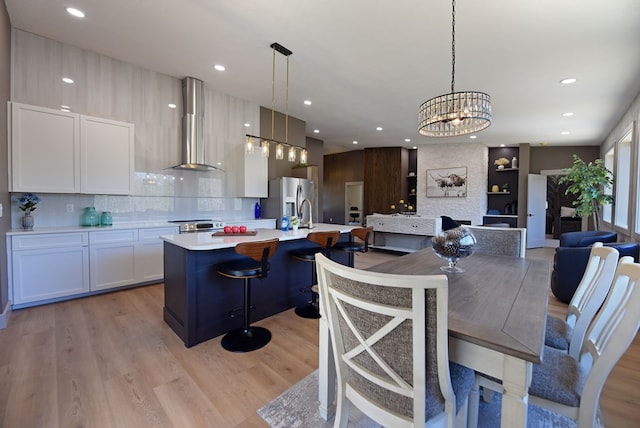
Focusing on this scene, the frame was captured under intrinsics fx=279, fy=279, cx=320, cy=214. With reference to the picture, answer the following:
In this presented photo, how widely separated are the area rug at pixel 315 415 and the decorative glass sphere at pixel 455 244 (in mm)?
816

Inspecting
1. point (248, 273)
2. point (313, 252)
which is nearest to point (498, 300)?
point (248, 273)

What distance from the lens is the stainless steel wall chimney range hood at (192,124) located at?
4316mm

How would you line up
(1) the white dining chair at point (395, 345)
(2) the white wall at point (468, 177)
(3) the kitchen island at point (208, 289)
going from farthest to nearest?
1. (2) the white wall at point (468, 177)
2. (3) the kitchen island at point (208, 289)
3. (1) the white dining chair at point (395, 345)

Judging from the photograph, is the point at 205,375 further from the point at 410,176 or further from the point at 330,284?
the point at 410,176

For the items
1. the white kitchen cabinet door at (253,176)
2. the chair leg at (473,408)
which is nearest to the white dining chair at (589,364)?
the chair leg at (473,408)

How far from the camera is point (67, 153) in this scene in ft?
10.9

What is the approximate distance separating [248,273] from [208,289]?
50 centimetres

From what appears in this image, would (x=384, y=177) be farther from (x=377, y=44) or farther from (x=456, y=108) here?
(x=456, y=108)

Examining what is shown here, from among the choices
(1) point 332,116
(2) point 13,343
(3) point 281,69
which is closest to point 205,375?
(2) point 13,343

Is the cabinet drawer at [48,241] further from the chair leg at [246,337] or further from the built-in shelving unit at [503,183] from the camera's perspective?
the built-in shelving unit at [503,183]

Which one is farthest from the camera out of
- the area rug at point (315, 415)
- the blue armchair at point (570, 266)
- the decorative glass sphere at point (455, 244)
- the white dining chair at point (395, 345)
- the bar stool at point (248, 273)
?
the blue armchair at point (570, 266)

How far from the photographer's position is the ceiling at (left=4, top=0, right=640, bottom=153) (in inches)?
102

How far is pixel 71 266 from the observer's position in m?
3.23

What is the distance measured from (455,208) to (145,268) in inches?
319
